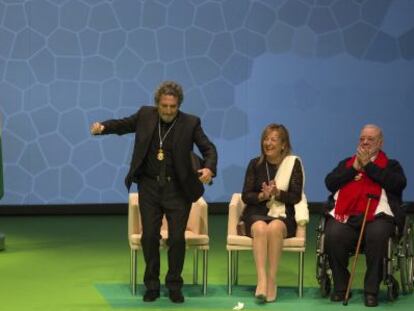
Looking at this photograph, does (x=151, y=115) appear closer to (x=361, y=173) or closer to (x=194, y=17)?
(x=361, y=173)

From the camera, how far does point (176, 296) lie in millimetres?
5980

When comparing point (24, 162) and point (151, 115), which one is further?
point (24, 162)

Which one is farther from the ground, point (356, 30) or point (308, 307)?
point (356, 30)

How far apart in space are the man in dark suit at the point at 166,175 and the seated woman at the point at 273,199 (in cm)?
40

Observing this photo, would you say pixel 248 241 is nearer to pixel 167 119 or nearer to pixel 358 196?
pixel 358 196

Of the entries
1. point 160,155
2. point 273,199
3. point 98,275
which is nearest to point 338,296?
point 273,199

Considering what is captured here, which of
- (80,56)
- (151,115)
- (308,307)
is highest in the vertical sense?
(80,56)

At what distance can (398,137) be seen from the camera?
10266mm

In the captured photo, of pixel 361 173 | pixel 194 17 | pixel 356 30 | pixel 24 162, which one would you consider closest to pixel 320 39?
pixel 356 30

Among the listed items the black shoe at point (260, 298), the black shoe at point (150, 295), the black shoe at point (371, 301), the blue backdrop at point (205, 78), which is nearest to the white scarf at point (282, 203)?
the black shoe at point (260, 298)

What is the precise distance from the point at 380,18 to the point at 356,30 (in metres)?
0.28

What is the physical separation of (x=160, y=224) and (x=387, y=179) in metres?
1.40

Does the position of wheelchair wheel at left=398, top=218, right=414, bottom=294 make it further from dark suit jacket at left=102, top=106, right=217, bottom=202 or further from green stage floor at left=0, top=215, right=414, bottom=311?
dark suit jacket at left=102, top=106, right=217, bottom=202

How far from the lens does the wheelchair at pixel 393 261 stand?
595 centimetres
